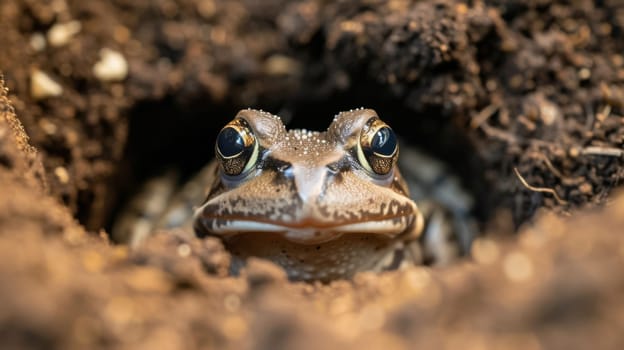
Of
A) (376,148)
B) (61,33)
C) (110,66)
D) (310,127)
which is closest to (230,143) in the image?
(376,148)

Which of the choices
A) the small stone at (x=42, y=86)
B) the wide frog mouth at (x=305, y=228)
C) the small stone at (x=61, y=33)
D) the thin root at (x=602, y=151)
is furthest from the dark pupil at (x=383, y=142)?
the small stone at (x=61, y=33)

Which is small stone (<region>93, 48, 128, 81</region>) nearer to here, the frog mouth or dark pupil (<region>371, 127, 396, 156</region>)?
the frog mouth

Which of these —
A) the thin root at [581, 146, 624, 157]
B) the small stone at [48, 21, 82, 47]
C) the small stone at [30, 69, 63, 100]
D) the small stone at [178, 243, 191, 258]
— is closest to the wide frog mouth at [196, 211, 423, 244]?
the small stone at [178, 243, 191, 258]

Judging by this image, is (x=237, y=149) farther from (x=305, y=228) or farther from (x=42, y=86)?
(x=42, y=86)

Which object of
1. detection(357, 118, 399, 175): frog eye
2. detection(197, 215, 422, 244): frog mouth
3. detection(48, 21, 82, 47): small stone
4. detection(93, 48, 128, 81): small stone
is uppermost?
detection(48, 21, 82, 47): small stone

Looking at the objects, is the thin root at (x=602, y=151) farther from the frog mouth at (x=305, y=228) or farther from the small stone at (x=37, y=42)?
the small stone at (x=37, y=42)

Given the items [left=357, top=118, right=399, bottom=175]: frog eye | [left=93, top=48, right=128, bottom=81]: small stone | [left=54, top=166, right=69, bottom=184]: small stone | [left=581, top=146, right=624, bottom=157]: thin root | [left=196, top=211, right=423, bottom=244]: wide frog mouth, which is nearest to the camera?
[left=196, top=211, right=423, bottom=244]: wide frog mouth
